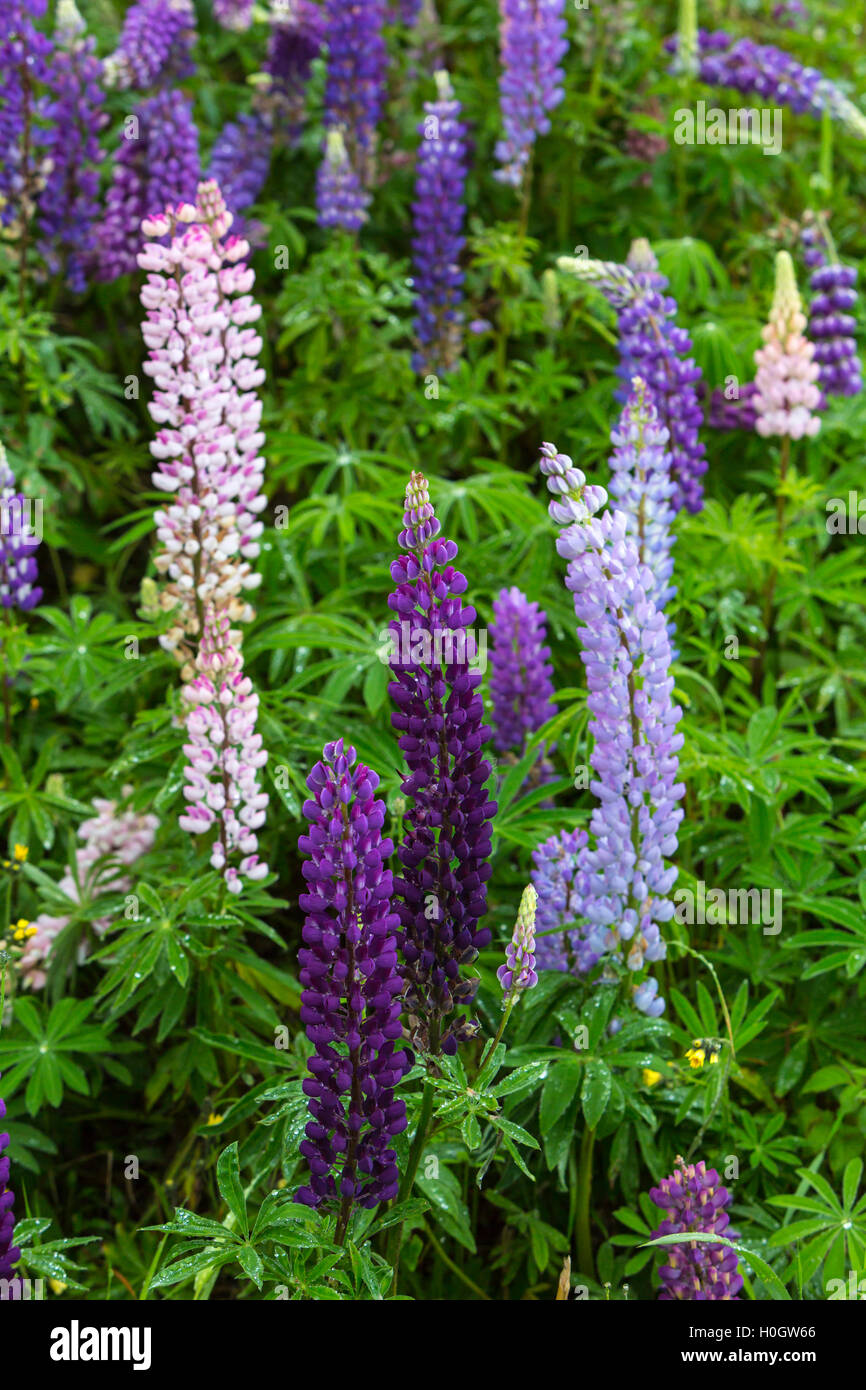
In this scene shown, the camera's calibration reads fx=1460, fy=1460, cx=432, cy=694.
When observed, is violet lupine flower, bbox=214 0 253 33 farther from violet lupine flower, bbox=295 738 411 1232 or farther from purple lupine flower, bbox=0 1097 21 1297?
purple lupine flower, bbox=0 1097 21 1297

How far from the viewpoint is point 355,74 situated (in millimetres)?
5438

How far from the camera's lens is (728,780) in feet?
11.6

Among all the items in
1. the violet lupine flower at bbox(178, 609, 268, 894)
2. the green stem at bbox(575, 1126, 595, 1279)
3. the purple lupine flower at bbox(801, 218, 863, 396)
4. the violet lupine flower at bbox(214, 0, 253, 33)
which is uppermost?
Answer: the violet lupine flower at bbox(214, 0, 253, 33)

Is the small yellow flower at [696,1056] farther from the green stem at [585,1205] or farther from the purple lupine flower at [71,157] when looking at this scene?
the purple lupine flower at [71,157]

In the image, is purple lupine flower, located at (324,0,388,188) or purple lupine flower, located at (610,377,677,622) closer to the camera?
Answer: purple lupine flower, located at (610,377,677,622)

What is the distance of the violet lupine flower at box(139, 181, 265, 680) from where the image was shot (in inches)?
129

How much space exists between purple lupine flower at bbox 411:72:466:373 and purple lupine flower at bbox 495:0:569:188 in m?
0.24

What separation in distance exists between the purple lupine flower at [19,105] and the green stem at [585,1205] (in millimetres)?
3673

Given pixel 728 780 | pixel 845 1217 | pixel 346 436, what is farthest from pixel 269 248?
pixel 845 1217

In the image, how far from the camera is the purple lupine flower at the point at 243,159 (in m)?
5.44

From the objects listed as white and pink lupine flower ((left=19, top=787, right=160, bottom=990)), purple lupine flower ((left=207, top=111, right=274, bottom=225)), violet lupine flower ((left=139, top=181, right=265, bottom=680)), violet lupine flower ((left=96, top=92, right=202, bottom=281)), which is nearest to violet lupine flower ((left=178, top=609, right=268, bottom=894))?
violet lupine flower ((left=139, top=181, right=265, bottom=680))

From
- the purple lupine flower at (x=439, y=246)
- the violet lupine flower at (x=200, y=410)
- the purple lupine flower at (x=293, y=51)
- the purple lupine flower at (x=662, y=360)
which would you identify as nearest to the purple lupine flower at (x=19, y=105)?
the purple lupine flower at (x=293, y=51)

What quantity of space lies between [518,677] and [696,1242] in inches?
56.3

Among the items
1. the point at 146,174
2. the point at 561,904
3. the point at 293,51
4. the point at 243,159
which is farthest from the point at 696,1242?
the point at 293,51
